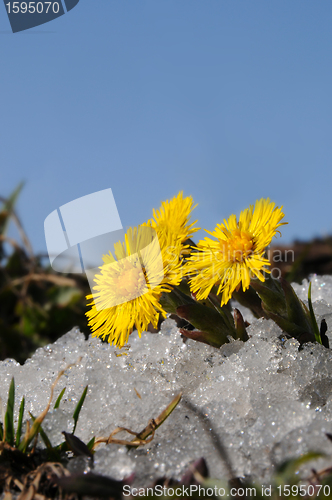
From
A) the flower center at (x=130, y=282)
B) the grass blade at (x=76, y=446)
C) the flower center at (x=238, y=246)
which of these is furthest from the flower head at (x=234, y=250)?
the grass blade at (x=76, y=446)

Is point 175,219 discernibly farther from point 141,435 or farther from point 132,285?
point 141,435

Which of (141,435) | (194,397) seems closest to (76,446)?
(141,435)

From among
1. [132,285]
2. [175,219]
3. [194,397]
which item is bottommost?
[194,397]

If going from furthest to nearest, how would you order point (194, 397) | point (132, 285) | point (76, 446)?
1. point (132, 285)
2. point (194, 397)
3. point (76, 446)

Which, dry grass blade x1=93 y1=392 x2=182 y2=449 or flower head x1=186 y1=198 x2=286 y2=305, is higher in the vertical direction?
flower head x1=186 y1=198 x2=286 y2=305

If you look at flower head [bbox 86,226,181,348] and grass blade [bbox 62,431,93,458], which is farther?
flower head [bbox 86,226,181,348]

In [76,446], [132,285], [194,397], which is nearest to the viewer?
[76,446]

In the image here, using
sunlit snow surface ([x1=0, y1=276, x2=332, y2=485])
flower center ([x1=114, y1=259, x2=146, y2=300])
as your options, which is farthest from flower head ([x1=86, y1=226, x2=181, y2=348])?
sunlit snow surface ([x1=0, y1=276, x2=332, y2=485])

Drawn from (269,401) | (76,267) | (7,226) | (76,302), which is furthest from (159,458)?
(7,226)

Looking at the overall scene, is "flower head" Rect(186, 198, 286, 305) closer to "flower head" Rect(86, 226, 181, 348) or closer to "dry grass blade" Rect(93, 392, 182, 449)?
"flower head" Rect(86, 226, 181, 348)
